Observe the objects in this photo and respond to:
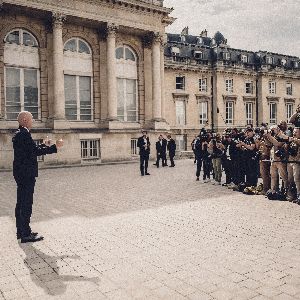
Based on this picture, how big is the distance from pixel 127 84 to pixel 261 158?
17.1m

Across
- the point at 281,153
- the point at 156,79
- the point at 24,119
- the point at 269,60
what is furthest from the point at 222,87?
the point at 24,119

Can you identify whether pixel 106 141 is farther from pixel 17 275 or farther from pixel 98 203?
pixel 17 275

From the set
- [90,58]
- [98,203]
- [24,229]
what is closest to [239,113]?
[90,58]

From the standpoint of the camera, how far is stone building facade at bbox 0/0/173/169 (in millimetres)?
21047

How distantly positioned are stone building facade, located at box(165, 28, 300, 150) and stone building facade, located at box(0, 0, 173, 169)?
41.1 feet

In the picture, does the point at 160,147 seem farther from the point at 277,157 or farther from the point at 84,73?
the point at 277,157

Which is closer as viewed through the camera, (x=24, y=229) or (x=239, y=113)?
(x=24, y=229)

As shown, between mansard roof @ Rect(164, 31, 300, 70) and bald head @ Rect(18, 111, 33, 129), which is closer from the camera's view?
bald head @ Rect(18, 111, 33, 129)

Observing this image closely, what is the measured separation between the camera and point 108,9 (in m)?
23.3

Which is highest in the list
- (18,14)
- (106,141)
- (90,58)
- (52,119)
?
(18,14)

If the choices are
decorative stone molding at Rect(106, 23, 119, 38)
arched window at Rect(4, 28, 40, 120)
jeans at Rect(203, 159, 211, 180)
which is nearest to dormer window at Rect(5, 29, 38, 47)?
arched window at Rect(4, 28, 40, 120)

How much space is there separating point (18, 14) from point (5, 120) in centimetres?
661

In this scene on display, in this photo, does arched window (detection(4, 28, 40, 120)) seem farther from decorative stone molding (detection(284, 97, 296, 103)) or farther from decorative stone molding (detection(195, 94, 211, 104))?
decorative stone molding (detection(284, 97, 296, 103))

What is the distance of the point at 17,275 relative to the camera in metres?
4.09
